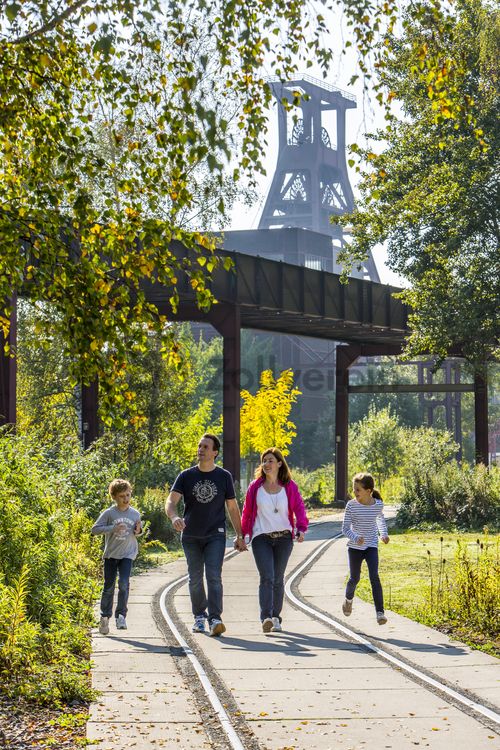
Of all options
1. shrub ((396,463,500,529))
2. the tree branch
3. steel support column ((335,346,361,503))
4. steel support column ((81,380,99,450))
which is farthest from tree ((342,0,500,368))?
steel support column ((335,346,361,503))

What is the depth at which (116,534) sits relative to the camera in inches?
452

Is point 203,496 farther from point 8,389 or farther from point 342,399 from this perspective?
point 342,399

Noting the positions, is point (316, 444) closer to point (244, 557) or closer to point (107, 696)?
point (244, 557)

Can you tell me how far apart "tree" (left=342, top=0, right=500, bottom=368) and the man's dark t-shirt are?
14188 mm

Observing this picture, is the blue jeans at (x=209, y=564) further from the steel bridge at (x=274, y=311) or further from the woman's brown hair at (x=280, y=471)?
the steel bridge at (x=274, y=311)

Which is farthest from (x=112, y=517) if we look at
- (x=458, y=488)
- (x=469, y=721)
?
(x=458, y=488)

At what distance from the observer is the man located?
1084cm

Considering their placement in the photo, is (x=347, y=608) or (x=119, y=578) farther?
(x=347, y=608)

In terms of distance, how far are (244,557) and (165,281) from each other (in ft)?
48.1

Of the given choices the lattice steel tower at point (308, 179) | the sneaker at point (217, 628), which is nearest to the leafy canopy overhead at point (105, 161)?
the sneaker at point (217, 628)

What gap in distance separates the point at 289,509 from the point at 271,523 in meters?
0.27

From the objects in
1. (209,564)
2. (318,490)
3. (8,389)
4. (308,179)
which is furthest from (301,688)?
(308,179)

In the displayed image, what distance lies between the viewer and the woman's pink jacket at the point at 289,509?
11273mm

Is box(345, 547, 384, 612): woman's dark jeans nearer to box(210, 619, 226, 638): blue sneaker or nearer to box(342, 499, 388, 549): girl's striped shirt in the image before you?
box(342, 499, 388, 549): girl's striped shirt
